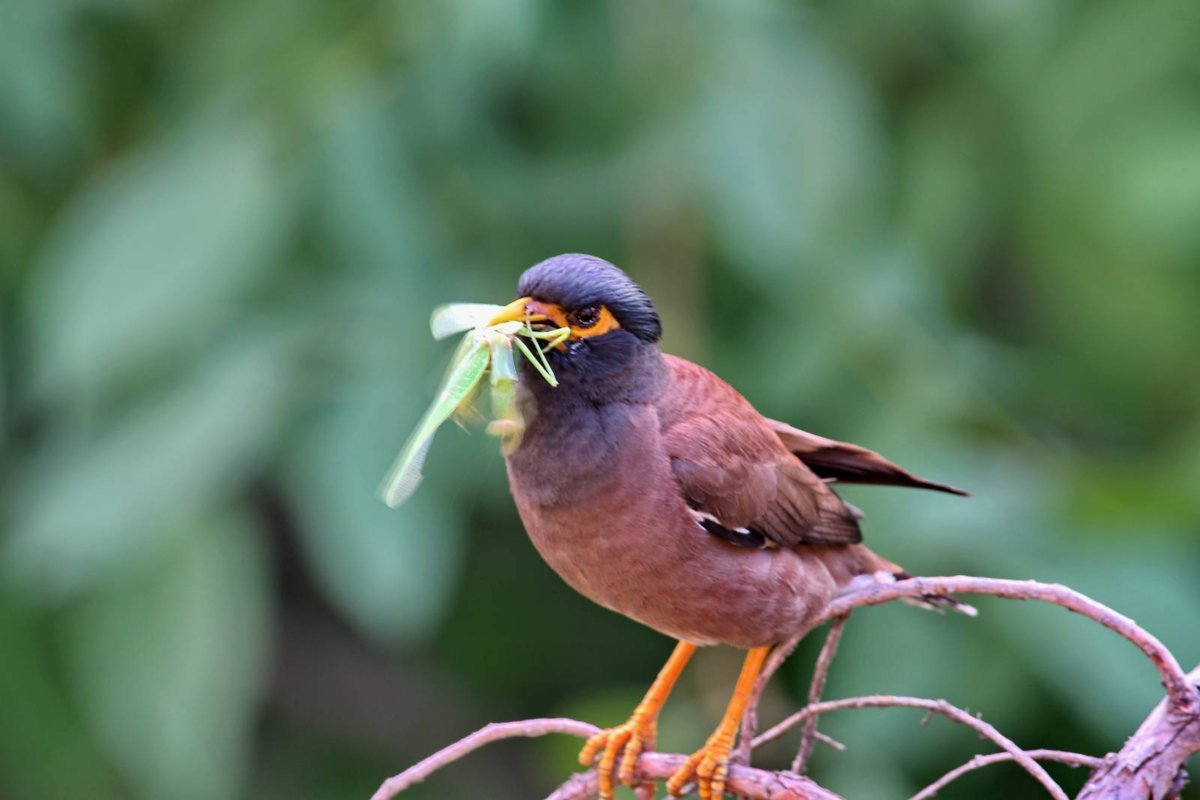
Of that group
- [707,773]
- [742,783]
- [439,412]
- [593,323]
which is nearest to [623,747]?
[707,773]

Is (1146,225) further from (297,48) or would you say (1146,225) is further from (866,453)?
(297,48)

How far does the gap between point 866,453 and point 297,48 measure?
206cm

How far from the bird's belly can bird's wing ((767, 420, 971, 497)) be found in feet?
0.92

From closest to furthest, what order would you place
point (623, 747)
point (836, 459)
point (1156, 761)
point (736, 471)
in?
point (1156, 761) < point (736, 471) < point (623, 747) < point (836, 459)

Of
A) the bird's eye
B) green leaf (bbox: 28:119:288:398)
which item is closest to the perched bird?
the bird's eye

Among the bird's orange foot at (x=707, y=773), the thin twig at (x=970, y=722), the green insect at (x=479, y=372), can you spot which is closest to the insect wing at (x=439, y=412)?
the green insect at (x=479, y=372)

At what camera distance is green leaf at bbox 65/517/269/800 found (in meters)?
3.87

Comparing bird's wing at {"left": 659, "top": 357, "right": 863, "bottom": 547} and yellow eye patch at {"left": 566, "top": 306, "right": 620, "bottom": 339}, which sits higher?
yellow eye patch at {"left": 566, "top": 306, "right": 620, "bottom": 339}

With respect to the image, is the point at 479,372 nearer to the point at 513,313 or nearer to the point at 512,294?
the point at 513,313

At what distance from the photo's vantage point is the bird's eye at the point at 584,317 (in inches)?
111

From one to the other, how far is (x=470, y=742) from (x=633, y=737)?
31.3 inches

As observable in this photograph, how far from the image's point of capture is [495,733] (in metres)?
2.41

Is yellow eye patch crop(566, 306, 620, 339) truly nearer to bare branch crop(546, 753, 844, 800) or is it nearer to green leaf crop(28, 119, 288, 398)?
bare branch crop(546, 753, 844, 800)

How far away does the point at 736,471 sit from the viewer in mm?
3018
